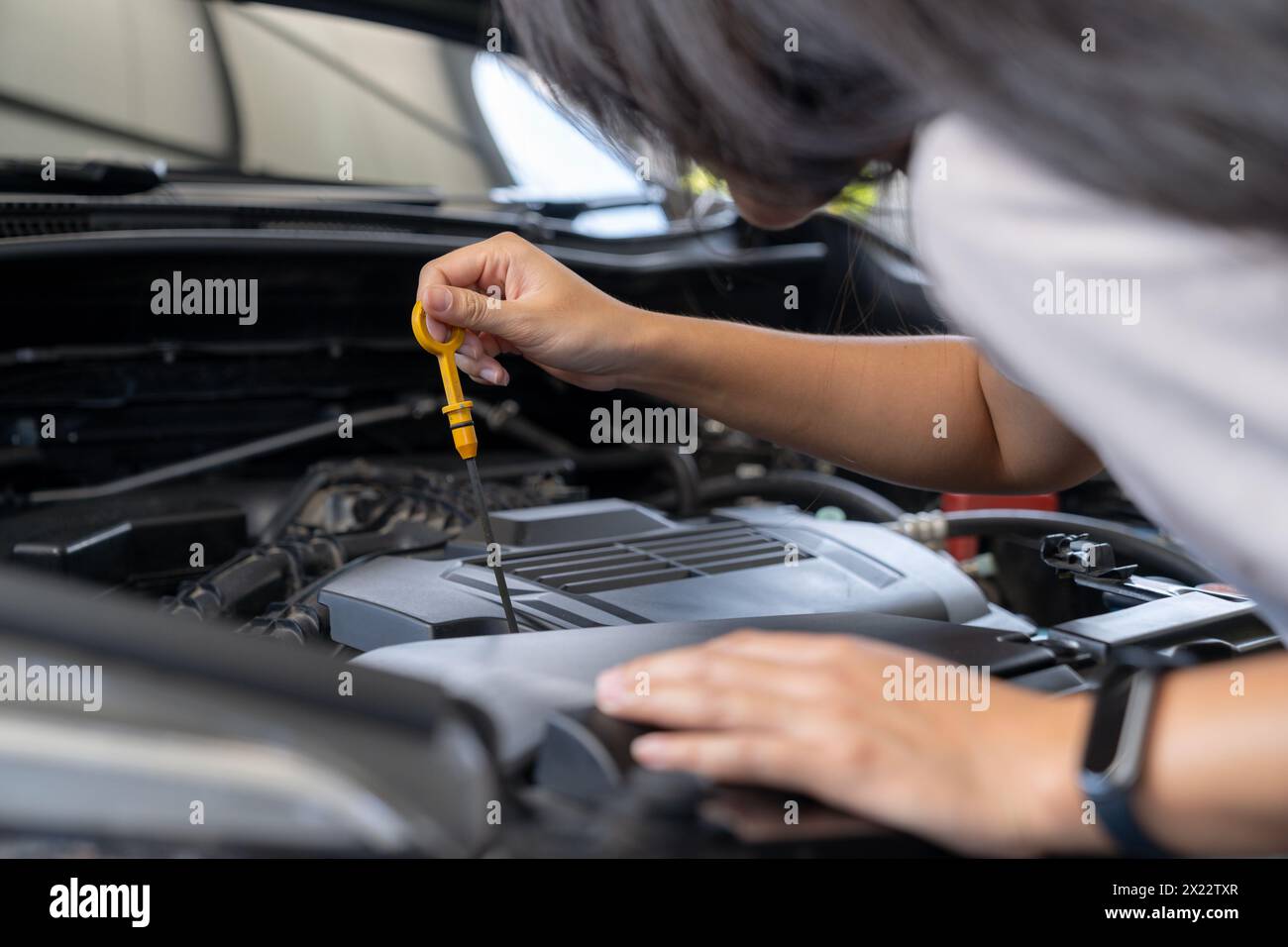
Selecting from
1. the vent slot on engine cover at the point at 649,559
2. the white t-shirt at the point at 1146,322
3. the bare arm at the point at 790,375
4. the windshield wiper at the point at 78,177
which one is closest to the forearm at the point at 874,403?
the bare arm at the point at 790,375

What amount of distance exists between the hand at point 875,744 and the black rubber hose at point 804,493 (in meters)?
0.92

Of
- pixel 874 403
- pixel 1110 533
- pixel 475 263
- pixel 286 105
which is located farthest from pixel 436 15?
pixel 1110 533

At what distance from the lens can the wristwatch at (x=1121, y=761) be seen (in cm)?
49

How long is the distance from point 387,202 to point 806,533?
2.62 ft

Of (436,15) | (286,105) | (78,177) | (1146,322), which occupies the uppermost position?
(436,15)

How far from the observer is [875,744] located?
520 millimetres

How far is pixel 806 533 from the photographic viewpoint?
117 centimetres

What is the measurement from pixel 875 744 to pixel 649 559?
0.56 metres

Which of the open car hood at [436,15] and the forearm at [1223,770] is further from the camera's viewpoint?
the open car hood at [436,15]

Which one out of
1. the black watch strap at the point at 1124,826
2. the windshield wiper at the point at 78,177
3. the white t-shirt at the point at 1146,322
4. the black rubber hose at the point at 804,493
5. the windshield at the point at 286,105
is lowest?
the black watch strap at the point at 1124,826

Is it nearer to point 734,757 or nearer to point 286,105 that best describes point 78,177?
point 286,105

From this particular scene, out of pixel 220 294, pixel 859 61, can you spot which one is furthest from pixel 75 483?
pixel 859 61

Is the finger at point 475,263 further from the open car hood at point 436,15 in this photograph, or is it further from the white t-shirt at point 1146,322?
the open car hood at point 436,15
